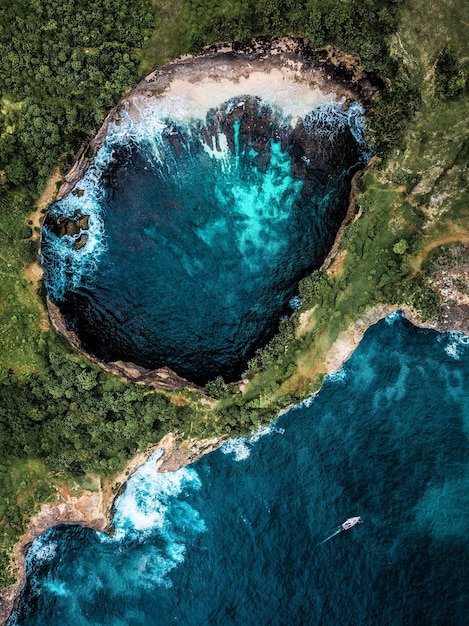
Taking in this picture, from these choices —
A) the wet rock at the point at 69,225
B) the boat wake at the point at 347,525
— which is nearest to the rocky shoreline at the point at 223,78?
the wet rock at the point at 69,225

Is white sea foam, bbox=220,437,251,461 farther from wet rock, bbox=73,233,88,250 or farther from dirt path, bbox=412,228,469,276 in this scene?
wet rock, bbox=73,233,88,250

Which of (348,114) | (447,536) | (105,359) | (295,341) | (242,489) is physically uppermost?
(348,114)

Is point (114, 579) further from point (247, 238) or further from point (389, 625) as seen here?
point (247, 238)

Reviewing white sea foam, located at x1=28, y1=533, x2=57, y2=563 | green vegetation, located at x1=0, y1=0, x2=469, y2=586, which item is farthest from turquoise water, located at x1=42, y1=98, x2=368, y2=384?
white sea foam, located at x1=28, y1=533, x2=57, y2=563

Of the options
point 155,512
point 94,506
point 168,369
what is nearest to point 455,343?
point 168,369

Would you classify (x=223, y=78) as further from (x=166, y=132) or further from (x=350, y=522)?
(x=350, y=522)

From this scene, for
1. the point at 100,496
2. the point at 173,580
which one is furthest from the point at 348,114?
the point at 173,580
